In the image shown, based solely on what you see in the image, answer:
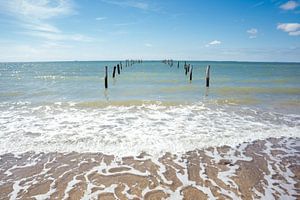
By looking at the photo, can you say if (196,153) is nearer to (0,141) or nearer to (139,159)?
(139,159)

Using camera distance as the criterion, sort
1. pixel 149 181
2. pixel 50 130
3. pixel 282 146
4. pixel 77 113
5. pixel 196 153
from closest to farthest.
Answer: pixel 149 181
pixel 196 153
pixel 282 146
pixel 50 130
pixel 77 113

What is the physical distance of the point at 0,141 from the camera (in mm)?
8062

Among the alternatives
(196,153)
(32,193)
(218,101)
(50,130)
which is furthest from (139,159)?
(218,101)

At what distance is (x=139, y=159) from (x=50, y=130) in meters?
4.64

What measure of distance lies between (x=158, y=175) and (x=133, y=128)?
4.15 metres

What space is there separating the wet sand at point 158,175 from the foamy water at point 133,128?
668 millimetres

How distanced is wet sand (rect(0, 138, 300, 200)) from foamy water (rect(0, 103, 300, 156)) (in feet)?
2.19

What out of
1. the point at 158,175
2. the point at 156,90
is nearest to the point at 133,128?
the point at 158,175

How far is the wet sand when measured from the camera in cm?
501

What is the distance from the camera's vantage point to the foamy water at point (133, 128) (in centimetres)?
778

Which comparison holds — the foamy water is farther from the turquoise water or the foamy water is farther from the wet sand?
the turquoise water

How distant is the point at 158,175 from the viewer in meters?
5.80

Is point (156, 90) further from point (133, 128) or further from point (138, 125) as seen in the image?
point (133, 128)

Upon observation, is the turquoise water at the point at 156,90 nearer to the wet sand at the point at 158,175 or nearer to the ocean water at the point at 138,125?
the ocean water at the point at 138,125
